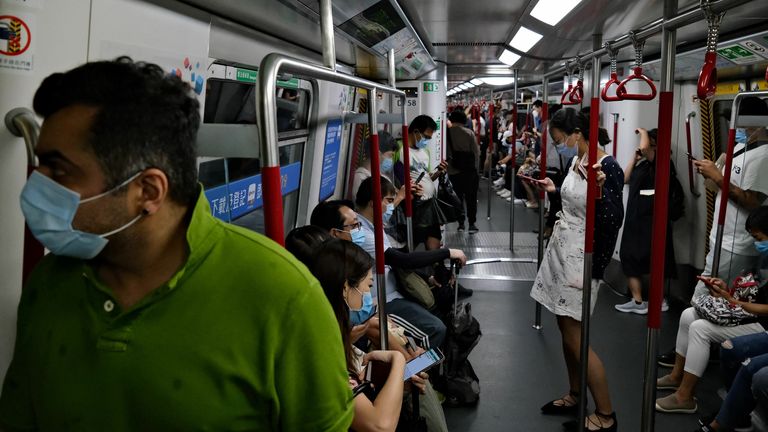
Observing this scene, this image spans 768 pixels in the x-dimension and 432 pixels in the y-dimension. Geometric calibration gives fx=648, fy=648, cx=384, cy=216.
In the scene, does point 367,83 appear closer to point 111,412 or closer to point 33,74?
point 33,74

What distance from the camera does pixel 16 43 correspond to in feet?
4.33

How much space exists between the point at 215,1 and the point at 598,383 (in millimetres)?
2786

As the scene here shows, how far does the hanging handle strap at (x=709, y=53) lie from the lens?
210 cm

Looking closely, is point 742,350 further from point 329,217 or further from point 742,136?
point 329,217

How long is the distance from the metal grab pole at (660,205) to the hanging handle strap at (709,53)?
0.15 metres

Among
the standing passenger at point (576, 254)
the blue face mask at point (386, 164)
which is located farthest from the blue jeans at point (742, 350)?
the blue face mask at point (386, 164)

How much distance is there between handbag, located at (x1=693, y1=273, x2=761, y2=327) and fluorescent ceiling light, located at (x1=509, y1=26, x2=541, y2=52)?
2.54 m

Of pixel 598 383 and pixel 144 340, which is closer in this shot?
pixel 144 340

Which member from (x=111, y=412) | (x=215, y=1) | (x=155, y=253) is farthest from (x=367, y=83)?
(x=111, y=412)

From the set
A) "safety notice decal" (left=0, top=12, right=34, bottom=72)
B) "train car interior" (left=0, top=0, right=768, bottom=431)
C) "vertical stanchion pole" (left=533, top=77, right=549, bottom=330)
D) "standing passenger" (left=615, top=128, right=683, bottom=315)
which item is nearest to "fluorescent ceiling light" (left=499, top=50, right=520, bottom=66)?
"train car interior" (left=0, top=0, right=768, bottom=431)

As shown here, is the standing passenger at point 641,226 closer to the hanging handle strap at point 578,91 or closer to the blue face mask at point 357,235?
the hanging handle strap at point 578,91

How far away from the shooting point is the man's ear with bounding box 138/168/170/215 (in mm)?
1107

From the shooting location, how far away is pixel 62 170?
3.53 ft

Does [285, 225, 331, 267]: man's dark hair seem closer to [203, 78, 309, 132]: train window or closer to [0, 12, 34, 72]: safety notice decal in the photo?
[203, 78, 309, 132]: train window
